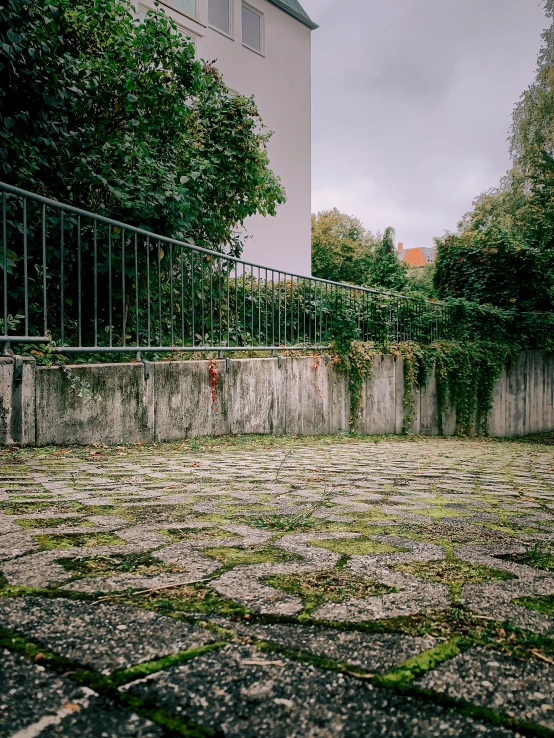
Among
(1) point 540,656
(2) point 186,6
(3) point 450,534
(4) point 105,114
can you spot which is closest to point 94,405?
(3) point 450,534

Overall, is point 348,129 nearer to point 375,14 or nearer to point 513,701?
point 375,14

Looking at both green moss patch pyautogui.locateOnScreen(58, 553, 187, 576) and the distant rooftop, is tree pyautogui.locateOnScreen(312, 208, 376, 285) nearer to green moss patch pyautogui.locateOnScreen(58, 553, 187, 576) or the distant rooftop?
the distant rooftop

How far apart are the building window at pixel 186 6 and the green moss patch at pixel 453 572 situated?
20.1 meters

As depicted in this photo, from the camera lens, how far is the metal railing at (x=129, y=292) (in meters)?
5.19

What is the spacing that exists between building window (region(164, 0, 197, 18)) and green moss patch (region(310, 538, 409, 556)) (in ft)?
64.9

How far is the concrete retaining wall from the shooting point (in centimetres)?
489

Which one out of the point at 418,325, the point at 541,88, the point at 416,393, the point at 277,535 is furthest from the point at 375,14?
the point at 277,535

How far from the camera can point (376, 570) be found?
200cm

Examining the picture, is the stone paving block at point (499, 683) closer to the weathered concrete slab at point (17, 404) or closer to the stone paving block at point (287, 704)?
the stone paving block at point (287, 704)

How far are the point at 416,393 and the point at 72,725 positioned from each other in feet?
37.5

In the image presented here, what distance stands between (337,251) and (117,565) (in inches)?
1763

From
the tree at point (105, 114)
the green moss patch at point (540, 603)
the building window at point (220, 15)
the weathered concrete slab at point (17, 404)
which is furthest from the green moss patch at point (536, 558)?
the building window at point (220, 15)

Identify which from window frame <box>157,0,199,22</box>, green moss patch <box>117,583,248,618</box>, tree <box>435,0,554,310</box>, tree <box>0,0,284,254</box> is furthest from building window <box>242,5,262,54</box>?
green moss patch <box>117,583,248,618</box>

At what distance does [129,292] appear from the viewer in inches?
252
